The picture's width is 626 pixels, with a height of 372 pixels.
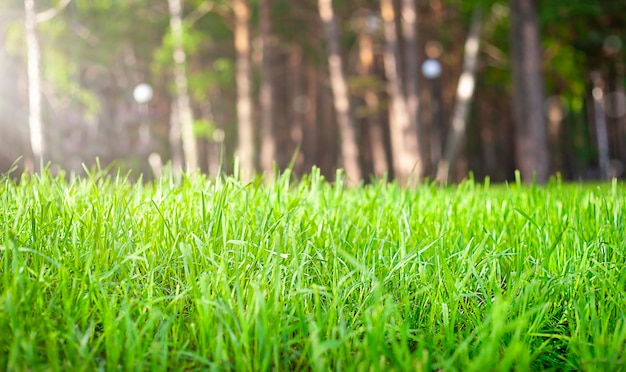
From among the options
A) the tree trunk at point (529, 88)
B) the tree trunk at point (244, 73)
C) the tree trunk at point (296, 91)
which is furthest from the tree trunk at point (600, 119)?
the tree trunk at point (244, 73)

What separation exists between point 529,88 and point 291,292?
11.0m

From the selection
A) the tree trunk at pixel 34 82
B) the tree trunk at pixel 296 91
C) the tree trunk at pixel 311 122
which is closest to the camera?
the tree trunk at pixel 34 82

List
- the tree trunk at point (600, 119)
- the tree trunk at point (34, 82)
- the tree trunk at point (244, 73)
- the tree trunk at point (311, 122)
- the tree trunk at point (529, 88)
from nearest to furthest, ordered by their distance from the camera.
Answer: the tree trunk at point (529, 88) → the tree trunk at point (34, 82) → the tree trunk at point (244, 73) → the tree trunk at point (311, 122) → the tree trunk at point (600, 119)

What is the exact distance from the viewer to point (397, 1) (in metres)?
14.8

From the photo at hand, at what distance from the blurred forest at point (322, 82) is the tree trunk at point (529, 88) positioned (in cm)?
3

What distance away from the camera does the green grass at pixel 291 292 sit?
5.08ft

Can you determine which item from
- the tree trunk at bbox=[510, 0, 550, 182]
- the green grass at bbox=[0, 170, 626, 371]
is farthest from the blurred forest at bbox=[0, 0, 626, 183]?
the green grass at bbox=[0, 170, 626, 371]

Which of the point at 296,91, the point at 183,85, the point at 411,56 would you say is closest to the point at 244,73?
the point at 183,85

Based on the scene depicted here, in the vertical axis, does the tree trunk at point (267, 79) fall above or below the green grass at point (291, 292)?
above

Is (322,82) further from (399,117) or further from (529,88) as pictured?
(529,88)

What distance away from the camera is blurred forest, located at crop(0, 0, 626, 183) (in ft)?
45.6

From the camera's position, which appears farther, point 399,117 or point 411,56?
point 411,56

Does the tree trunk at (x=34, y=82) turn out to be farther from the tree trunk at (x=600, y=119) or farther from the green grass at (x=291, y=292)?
the tree trunk at (x=600, y=119)

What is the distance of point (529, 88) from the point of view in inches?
466
